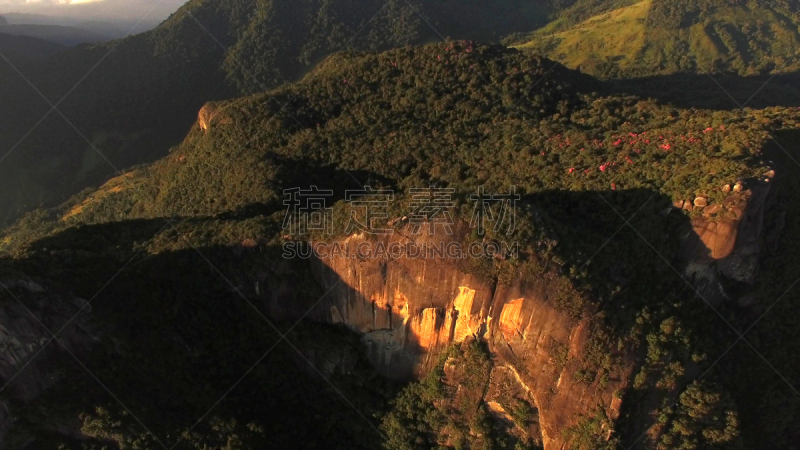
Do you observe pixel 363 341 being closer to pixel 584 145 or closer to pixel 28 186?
pixel 584 145

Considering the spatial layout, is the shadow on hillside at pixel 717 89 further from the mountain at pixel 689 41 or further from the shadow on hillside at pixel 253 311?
the shadow on hillside at pixel 253 311

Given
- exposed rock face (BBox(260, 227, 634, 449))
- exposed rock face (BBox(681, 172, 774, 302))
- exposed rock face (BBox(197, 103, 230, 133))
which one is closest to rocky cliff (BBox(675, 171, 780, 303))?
exposed rock face (BBox(681, 172, 774, 302))

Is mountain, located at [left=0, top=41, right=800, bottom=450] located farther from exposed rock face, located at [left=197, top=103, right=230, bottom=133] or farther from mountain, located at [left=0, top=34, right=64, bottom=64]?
mountain, located at [left=0, top=34, right=64, bottom=64]

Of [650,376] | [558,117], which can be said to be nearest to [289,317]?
[650,376]

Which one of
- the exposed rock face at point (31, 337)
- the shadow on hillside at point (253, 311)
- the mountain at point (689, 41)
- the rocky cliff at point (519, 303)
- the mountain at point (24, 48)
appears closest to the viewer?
the exposed rock face at point (31, 337)

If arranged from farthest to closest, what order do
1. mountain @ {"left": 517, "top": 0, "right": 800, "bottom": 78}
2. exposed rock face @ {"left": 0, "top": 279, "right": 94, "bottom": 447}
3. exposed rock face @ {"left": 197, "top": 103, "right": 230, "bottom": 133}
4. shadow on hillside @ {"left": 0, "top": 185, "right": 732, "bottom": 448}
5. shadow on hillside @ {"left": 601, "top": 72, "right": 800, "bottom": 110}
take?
mountain @ {"left": 517, "top": 0, "right": 800, "bottom": 78} → shadow on hillside @ {"left": 601, "top": 72, "right": 800, "bottom": 110} → exposed rock face @ {"left": 197, "top": 103, "right": 230, "bottom": 133} → shadow on hillside @ {"left": 0, "top": 185, "right": 732, "bottom": 448} → exposed rock face @ {"left": 0, "top": 279, "right": 94, "bottom": 447}

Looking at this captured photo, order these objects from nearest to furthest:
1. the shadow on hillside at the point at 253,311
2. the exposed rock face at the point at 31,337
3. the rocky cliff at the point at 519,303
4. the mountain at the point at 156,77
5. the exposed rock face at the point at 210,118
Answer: the exposed rock face at the point at 31,337 < the rocky cliff at the point at 519,303 < the shadow on hillside at the point at 253,311 < the exposed rock face at the point at 210,118 < the mountain at the point at 156,77

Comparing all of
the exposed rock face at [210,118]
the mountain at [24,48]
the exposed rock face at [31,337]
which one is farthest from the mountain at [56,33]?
the exposed rock face at [31,337]
